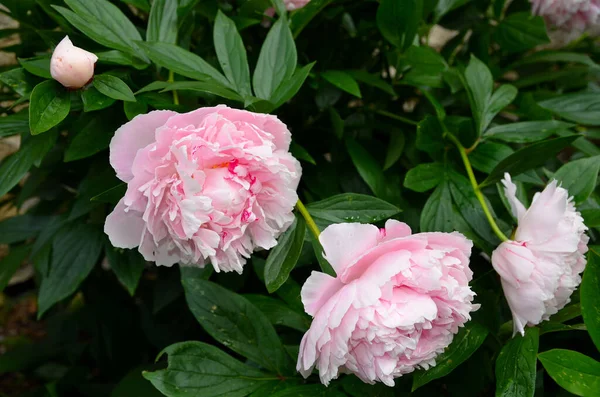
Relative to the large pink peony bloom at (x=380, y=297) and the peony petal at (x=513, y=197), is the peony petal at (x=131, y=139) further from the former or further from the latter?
the peony petal at (x=513, y=197)

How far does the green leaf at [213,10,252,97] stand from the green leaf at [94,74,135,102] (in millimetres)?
133

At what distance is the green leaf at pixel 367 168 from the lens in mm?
842

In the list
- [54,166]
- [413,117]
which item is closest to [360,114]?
[413,117]

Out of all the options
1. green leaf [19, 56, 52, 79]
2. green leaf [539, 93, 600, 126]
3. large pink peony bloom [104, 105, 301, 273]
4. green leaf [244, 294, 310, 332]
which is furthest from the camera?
green leaf [539, 93, 600, 126]

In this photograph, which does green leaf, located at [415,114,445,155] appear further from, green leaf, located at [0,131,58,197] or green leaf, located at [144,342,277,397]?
green leaf, located at [0,131,58,197]

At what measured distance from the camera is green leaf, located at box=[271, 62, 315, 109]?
687mm

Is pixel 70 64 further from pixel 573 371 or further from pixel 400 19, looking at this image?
pixel 573 371

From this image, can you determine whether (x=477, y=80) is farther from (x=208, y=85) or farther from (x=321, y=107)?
(x=208, y=85)

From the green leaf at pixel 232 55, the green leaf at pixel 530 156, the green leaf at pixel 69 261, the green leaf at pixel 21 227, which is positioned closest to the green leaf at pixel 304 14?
the green leaf at pixel 232 55

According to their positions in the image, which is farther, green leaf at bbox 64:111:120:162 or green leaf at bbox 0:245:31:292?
green leaf at bbox 0:245:31:292

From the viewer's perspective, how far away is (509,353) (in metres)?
0.65

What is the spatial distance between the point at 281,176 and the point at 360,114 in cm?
45

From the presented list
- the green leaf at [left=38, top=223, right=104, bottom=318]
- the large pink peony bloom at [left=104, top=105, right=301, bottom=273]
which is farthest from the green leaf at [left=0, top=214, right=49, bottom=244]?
the large pink peony bloom at [left=104, top=105, right=301, bottom=273]

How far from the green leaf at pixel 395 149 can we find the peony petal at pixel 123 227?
15.8 inches
